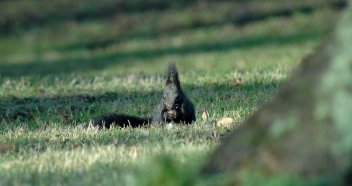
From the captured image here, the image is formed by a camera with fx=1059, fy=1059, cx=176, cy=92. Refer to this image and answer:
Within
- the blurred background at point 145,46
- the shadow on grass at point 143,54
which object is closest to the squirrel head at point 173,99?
the blurred background at point 145,46

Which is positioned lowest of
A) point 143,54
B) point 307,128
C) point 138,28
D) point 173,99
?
point 143,54

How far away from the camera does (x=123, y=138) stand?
29.9 ft

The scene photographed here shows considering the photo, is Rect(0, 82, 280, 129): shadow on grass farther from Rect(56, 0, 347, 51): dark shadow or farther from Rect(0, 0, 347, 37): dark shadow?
Rect(0, 0, 347, 37): dark shadow

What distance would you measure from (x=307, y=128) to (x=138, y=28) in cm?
2359

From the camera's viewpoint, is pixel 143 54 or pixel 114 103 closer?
pixel 114 103

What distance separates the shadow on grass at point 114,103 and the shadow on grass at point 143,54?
10253mm

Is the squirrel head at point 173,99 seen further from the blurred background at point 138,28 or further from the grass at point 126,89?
the blurred background at point 138,28

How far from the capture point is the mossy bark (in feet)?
19.5

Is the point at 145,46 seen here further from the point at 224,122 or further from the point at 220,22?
the point at 224,122

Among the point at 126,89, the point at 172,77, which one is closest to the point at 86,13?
the point at 126,89

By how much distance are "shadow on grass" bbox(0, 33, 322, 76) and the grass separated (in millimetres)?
28

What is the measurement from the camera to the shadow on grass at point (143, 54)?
2408 centimetres

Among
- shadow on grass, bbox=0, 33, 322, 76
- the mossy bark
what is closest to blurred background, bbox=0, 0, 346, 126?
shadow on grass, bbox=0, 33, 322, 76

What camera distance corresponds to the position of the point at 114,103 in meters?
12.5
